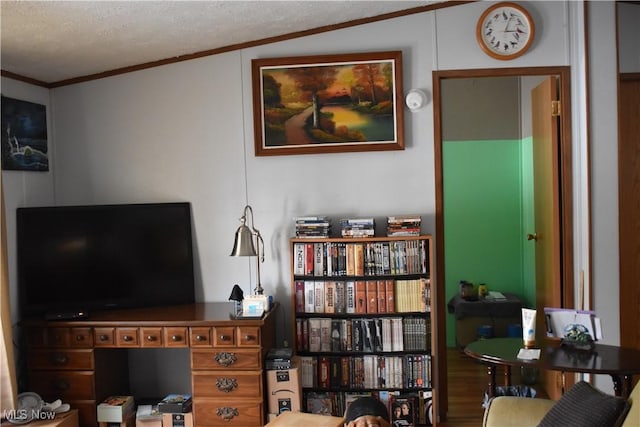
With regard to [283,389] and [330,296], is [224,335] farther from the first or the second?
[330,296]

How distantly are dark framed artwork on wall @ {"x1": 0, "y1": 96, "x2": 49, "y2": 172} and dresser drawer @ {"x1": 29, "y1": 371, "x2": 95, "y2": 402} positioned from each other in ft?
4.12

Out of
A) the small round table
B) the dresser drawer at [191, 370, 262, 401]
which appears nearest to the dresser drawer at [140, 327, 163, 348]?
the dresser drawer at [191, 370, 262, 401]

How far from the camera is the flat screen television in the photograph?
4.48m

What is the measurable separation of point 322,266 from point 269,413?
3.05 feet

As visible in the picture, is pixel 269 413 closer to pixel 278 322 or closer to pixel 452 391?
pixel 278 322

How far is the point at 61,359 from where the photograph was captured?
4.31 metres

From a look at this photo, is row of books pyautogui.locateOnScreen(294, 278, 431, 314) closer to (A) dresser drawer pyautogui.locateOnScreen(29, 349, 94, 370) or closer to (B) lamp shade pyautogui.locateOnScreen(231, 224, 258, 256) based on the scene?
(B) lamp shade pyautogui.locateOnScreen(231, 224, 258, 256)

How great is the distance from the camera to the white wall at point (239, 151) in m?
4.60

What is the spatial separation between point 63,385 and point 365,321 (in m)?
1.84

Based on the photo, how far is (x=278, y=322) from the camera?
4758 millimetres

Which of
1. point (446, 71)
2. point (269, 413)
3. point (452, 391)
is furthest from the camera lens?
point (452, 391)

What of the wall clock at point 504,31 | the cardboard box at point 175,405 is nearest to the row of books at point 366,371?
the cardboard box at point 175,405

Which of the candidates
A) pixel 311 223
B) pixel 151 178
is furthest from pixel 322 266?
pixel 151 178

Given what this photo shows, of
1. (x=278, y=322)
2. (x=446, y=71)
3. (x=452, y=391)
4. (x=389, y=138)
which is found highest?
(x=446, y=71)
